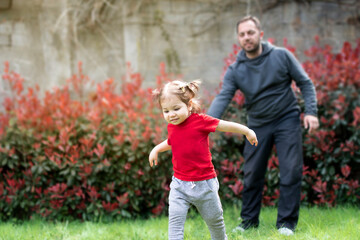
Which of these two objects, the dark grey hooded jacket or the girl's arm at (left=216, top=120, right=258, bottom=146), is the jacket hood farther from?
the girl's arm at (left=216, top=120, right=258, bottom=146)

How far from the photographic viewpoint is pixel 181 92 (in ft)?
7.75

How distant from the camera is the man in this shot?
318 centimetres

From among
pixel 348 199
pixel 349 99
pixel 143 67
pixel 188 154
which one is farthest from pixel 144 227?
pixel 143 67

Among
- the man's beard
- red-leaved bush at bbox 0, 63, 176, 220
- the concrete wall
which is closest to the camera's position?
the man's beard

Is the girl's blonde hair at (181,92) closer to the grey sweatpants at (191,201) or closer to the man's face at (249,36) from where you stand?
the grey sweatpants at (191,201)

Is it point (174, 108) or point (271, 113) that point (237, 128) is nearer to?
point (174, 108)

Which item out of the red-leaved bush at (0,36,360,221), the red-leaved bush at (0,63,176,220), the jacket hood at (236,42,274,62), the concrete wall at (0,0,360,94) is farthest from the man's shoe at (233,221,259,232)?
the concrete wall at (0,0,360,94)

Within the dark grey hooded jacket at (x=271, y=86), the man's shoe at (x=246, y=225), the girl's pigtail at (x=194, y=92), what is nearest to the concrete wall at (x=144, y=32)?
the dark grey hooded jacket at (x=271, y=86)

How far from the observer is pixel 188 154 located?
245 centimetres

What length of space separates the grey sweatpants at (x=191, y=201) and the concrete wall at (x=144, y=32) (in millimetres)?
3655

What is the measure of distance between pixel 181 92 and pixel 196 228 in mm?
1615

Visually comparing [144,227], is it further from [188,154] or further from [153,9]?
[153,9]

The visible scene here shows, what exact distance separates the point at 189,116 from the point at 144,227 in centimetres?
160

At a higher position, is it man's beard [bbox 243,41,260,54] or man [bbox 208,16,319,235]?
man's beard [bbox 243,41,260,54]
